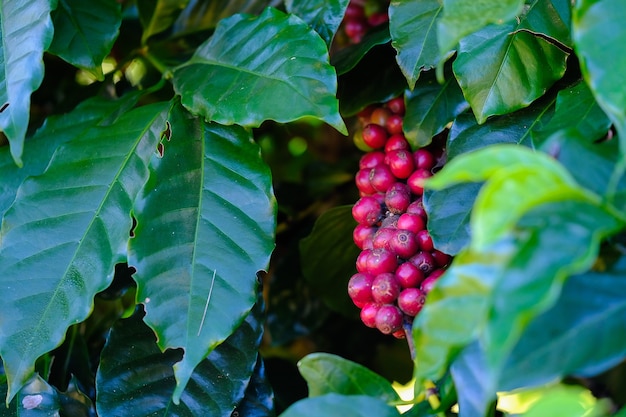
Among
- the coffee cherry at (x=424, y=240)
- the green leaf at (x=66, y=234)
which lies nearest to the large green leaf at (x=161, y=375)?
the green leaf at (x=66, y=234)

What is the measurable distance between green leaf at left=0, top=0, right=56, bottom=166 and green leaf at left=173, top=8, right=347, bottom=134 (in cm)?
16

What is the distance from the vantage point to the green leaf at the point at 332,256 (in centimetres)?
102

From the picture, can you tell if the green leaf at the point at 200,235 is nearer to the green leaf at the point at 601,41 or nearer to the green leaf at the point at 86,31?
the green leaf at the point at 86,31

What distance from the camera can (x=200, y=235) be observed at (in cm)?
74

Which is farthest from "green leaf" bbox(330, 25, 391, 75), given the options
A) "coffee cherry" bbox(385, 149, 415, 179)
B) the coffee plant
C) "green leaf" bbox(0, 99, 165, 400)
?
"green leaf" bbox(0, 99, 165, 400)

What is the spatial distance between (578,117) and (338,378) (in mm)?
313

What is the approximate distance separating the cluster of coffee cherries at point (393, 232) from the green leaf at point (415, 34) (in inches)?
4.1

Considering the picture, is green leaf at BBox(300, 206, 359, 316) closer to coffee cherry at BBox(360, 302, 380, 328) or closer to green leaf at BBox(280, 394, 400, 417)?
coffee cherry at BBox(360, 302, 380, 328)

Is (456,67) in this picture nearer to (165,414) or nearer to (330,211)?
(330,211)

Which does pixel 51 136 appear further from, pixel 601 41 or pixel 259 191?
pixel 601 41

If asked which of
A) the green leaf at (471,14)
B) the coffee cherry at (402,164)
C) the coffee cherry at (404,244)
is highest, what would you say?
the green leaf at (471,14)

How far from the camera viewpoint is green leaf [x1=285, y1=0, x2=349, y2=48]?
81cm

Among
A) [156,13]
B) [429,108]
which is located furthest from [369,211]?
[156,13]

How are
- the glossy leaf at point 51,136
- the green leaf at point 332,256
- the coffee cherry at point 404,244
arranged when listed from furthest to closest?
the green leaf at point 332,256, the glossy leaf at point 51,136, the coffee cherry at point 404,244
